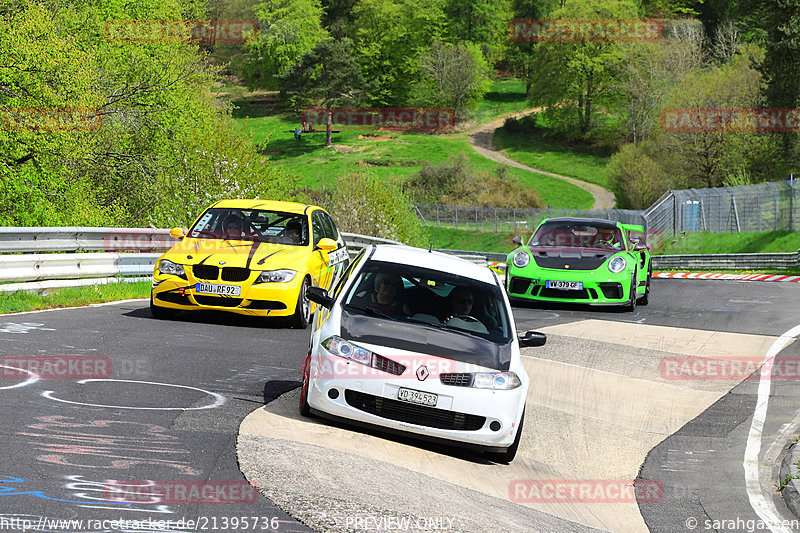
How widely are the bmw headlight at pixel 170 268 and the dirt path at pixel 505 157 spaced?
76.3 meters

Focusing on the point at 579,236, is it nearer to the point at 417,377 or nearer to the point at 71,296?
the point at 71,296

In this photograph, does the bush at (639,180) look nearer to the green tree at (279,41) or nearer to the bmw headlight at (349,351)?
the bmw headlight at (349,351)

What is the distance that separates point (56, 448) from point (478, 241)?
65.3 m

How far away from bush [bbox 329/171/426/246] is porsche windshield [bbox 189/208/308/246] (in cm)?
3570

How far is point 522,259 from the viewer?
17438mm

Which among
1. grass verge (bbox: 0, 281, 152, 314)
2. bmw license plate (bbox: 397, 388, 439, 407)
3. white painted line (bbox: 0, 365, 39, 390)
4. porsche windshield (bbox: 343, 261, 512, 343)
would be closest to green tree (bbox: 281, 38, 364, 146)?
grass verge (bbox: 0, 281, 152, 314)

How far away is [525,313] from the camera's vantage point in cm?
1702

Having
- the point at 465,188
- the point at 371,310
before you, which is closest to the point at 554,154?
the point at 465,188

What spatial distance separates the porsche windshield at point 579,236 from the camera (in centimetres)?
1778

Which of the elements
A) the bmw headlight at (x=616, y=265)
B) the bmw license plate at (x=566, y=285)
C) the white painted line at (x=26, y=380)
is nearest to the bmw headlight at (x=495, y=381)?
the white painted line at (x=26, y=380)

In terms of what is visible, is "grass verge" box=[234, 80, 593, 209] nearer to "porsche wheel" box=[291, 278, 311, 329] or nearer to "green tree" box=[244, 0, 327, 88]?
"green tree" box=[244, 0, 327, 88]

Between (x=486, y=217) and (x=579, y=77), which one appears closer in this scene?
(x=486, y=217)

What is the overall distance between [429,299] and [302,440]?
2.11 meters

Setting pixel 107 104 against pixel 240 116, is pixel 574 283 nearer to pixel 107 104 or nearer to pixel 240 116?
pixel 107 104
